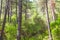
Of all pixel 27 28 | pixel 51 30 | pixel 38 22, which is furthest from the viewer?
pixel 38 22

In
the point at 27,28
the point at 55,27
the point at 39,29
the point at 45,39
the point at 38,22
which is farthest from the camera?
the point at 38,22

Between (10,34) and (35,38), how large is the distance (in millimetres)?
3249

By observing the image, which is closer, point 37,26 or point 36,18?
point 37,26

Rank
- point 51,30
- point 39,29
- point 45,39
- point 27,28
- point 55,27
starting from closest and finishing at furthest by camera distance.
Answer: point 55,27 → point 51,30 → point 45,39 → point 27,28 → point 39,29

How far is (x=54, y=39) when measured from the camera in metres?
17.8

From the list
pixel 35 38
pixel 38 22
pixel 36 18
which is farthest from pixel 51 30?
pixel 36 18

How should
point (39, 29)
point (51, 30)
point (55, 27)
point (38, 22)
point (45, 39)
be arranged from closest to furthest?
1. point (55, 27)
2. point (51, 30)
3. point (45, 39)
4. point (39, 29)
5. point (38, 22)

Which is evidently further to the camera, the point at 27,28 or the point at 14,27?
the point at 27,28

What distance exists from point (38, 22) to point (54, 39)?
8300 millimetres

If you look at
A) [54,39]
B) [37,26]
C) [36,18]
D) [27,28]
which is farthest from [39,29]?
[54,39]

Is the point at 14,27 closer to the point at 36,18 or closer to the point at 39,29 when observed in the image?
the point at 39,29

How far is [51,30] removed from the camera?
18.8 meters

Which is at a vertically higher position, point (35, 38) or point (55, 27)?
point (55, 27)

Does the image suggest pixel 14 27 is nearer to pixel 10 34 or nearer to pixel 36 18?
pixel 10 34
